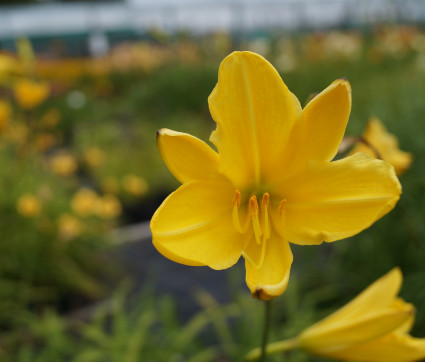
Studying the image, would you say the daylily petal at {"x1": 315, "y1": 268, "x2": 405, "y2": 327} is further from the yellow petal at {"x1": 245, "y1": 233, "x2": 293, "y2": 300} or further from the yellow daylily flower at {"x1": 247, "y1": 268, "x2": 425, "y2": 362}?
the yellow petal at {"x1": 245, "y1": 233, "x2": 293, "y2": 300}

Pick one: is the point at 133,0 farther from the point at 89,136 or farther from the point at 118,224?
the point at 118,224

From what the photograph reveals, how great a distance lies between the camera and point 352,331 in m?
0.69

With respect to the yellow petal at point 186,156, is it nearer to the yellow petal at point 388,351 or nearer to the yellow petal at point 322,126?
the yellow petal at point 322,126

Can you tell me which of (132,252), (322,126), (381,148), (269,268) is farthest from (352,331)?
(132,252)

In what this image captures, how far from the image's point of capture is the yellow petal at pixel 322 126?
583mm

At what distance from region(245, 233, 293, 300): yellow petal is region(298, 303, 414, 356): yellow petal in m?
0.18

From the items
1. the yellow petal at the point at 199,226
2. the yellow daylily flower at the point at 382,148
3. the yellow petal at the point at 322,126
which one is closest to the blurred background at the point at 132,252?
the yellow daylily flower at the point at 382,148

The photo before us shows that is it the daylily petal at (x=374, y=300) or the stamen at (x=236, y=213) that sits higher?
the stamen at (x=236, y=213)

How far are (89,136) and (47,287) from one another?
303cm

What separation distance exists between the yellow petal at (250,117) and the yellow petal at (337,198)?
52 millimetres

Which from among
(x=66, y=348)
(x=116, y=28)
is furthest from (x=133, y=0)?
(x=66, y=348)

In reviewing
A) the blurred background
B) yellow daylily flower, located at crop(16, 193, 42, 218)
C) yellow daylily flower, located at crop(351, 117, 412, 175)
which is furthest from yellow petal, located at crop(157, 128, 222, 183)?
yellow daylily flower, located at crop(16, 193, 42, 218)

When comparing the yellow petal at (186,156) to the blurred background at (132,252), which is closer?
the yellow petal at (186,156)

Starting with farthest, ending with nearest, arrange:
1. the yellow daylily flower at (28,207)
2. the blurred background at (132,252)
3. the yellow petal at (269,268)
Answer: the yellow daylily flower at (28,207)
the blurred background at (132,252)
the yellow petal at (269,268)
